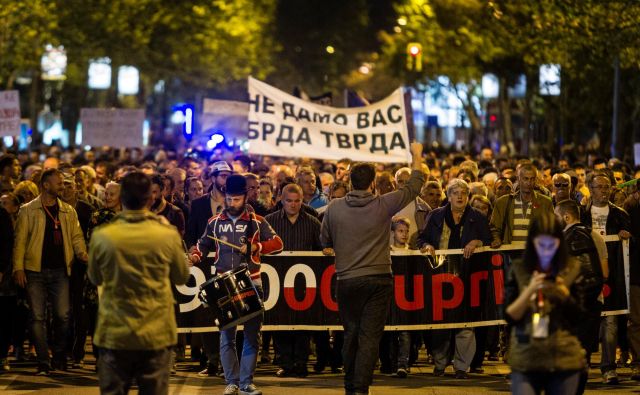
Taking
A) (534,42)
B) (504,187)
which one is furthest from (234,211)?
(534,42)

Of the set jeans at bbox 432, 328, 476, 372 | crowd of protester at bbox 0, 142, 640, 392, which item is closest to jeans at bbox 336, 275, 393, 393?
crowd of protester at bbox 0, 142, 640, 392

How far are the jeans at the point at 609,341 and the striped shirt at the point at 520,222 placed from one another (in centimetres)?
133

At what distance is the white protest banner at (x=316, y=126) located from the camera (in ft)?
67.9

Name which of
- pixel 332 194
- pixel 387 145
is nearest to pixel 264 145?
pixel 387 145

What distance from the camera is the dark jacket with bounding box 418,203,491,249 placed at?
44.6ft

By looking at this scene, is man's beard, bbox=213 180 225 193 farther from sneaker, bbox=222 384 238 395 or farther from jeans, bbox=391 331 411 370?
sneaker, bbox=222 384 238 395

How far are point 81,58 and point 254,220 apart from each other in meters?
41.6

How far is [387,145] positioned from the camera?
2050 cm

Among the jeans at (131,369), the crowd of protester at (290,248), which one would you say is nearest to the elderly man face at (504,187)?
the crowd of protester at (290,248)

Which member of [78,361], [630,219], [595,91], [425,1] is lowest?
[78,361]

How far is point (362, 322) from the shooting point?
36.4 feet

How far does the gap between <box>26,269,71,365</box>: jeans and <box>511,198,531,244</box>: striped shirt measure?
4440mm

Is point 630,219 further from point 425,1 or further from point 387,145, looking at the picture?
point 425,1

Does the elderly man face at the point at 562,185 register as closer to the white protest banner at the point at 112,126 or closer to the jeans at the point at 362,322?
the jeans at the point at 362,322
